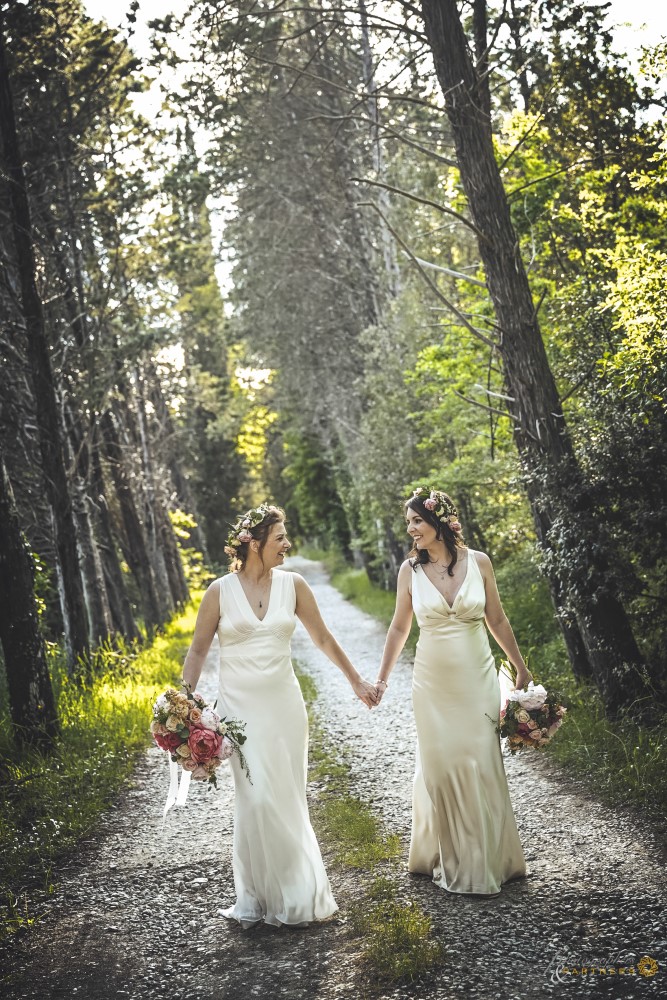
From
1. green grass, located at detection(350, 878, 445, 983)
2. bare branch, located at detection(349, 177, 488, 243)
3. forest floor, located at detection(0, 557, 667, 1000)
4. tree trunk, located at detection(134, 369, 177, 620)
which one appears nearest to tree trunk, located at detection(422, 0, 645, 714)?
bare branch, located at detection(349, 177, 488, 243)

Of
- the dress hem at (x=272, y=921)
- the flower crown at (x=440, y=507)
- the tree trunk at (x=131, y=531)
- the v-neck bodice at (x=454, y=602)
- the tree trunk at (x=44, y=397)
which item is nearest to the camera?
the dress hem at (x=272, y=921)

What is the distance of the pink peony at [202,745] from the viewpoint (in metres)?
5.41

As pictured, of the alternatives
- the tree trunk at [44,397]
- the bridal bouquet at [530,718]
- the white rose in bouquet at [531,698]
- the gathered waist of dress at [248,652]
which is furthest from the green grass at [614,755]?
the tree trunk at [44,397]

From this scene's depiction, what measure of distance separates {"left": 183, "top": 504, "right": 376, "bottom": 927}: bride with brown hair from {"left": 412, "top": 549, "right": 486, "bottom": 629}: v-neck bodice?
26.0 inches

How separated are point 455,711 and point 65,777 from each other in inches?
171

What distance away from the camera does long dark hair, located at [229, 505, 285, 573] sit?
5996 millimetres

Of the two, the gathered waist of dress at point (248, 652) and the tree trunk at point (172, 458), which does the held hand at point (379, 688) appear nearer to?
the gathered waist of dress at point (248, 652)

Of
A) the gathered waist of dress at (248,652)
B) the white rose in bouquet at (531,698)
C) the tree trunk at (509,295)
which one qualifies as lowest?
the white rose in bouquet at (531,698)

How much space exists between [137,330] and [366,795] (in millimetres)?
11527

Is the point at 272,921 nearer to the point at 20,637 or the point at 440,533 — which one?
the point at 440,533

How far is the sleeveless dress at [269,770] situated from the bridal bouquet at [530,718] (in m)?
1.23

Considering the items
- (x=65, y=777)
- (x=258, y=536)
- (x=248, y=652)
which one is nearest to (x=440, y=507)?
(x=258, y=536)

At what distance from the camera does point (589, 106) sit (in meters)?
14.2

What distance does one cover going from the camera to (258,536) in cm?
600
